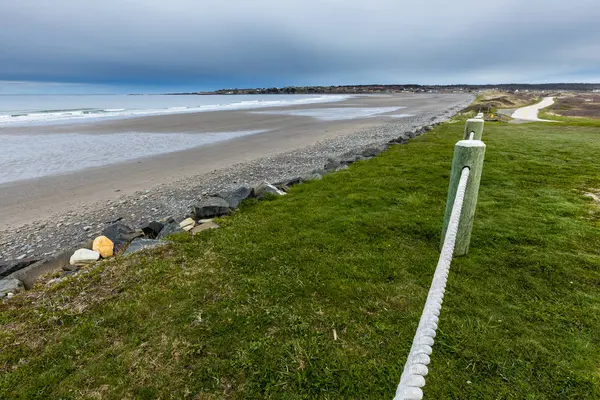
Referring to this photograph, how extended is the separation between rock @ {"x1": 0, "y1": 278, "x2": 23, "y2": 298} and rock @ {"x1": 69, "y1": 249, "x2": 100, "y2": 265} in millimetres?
734

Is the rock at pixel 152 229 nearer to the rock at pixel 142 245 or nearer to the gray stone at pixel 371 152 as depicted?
the rock at pixel 142 245

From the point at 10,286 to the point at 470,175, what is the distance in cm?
647

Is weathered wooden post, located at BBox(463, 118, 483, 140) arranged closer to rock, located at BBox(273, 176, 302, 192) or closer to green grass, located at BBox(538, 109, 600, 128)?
rock, located at BBox(273, 176, 302, 192)

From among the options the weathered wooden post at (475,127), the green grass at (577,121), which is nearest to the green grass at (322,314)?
the weathered wooden post at (475,127)

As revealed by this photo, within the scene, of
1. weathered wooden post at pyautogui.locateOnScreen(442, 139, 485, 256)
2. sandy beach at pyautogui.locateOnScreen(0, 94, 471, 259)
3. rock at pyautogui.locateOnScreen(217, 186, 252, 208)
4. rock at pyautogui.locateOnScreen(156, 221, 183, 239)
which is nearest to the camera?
weathered wooden post at pyautogui.locateOnScreen(442, 139, 485, 256)

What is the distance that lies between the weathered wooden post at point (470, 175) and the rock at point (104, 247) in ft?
18.2

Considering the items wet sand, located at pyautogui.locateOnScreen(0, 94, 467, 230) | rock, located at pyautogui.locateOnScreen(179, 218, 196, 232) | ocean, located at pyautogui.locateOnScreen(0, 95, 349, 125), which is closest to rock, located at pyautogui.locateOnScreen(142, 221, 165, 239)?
rock, located at pyautogui.locateOnScreen(179, 218, 196, 232)

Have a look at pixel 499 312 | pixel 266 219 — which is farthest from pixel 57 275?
pixel 499 312

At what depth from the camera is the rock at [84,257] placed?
519 cm

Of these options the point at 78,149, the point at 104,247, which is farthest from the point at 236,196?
the point at 78,149

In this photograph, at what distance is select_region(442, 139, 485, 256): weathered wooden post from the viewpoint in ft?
11.4

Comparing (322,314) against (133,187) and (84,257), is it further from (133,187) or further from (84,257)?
(133,187)

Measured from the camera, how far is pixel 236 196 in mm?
7422

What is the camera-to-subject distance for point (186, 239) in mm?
5355
